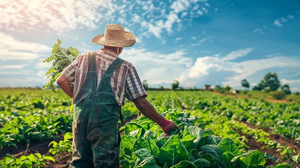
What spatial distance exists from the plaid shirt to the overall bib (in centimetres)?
6

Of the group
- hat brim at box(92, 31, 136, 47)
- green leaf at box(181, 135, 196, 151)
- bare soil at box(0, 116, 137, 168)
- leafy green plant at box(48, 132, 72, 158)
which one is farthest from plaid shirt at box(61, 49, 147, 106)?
bare soil at box(0, 116, 137, 168)

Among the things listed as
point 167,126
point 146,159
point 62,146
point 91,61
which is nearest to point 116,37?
point 91,61

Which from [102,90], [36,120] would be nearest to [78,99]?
[102,90]

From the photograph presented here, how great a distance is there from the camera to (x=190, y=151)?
2.90 metres

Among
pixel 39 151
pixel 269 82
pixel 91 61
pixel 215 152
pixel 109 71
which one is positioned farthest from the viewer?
pixel 269 82

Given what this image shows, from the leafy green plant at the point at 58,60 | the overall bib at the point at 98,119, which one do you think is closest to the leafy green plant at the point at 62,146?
the leafy green plant at the point at 58,60

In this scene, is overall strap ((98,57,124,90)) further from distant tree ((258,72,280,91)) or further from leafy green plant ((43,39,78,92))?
distant tree ((258,72,280,91))

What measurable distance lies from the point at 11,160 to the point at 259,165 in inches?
136

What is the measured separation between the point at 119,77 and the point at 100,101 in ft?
1.15

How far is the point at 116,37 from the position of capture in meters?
3.04

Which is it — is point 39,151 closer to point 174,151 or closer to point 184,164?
point 174,151

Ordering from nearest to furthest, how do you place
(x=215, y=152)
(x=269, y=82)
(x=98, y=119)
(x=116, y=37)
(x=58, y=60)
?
(x=98, y=119), (x=215, y=152), (x=116, y=37), (x=58, y=60), (x=269, y=82)

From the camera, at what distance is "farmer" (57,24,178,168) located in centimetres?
258

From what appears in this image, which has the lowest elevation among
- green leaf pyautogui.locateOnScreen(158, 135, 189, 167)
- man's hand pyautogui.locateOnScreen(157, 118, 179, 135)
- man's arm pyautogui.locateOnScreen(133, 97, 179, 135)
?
green leaf pyautogui.locateOnScreen(158, 135, 189, 167)
